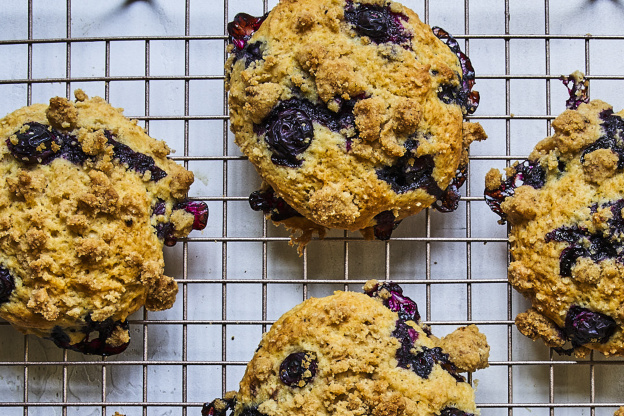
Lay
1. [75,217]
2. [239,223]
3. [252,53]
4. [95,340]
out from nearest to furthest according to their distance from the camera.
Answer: [75,217] → [252,53] → [95,340] → [239,223]

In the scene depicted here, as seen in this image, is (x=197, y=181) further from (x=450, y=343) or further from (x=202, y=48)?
(x=450, y=343)

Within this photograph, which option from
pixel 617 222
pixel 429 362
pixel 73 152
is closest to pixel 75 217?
pixel 73 152

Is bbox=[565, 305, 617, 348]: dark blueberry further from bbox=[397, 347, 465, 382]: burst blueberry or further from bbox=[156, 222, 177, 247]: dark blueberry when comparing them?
bbox=[156, 222, 177, 247]: dark blueberry

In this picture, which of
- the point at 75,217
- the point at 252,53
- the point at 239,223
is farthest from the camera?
the point at 239,223

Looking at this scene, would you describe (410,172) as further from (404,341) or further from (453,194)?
(404,341)

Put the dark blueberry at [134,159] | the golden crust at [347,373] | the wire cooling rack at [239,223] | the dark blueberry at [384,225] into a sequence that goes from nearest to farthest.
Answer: the golden crust at [347,373] → the dark blueberry at [134,159] → the dark blueberry at [384,225] → the wire cooling rack at [239,223]

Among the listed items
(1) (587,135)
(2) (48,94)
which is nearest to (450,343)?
(1) (587,135)

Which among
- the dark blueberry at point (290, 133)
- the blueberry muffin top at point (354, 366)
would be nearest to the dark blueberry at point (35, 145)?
the dark blueberry at point (290, 133)

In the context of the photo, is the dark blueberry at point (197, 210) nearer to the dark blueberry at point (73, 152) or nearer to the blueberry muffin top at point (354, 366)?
the dark blueberry at point (73, 152)
